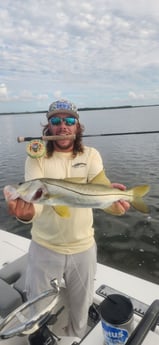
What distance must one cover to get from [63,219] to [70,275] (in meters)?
0.67

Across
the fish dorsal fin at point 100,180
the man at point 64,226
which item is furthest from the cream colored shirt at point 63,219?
the fish dorsal fin at point 100,180

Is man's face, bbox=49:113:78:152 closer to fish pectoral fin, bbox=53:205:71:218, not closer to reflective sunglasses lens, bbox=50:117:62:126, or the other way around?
reflective sunglasses lens, bbox=50:117:62:126

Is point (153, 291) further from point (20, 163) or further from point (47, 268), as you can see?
point (20, 163)

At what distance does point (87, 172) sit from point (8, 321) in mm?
1630

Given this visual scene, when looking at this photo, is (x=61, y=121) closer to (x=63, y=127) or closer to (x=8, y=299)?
(x=63, y=127)

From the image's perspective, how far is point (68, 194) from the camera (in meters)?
2.50

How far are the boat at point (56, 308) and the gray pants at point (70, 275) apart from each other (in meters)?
0.18

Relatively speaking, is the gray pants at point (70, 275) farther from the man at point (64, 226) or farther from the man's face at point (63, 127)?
the man's face at point (63, 127)

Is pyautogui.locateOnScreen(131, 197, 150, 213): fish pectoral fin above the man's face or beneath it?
beneath

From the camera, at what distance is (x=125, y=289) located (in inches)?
149

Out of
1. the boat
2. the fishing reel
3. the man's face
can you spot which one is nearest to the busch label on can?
the boat

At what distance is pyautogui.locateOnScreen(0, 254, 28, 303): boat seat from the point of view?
3.53m

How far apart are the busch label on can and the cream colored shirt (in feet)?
2.72

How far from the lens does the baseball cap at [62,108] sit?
307 cm
